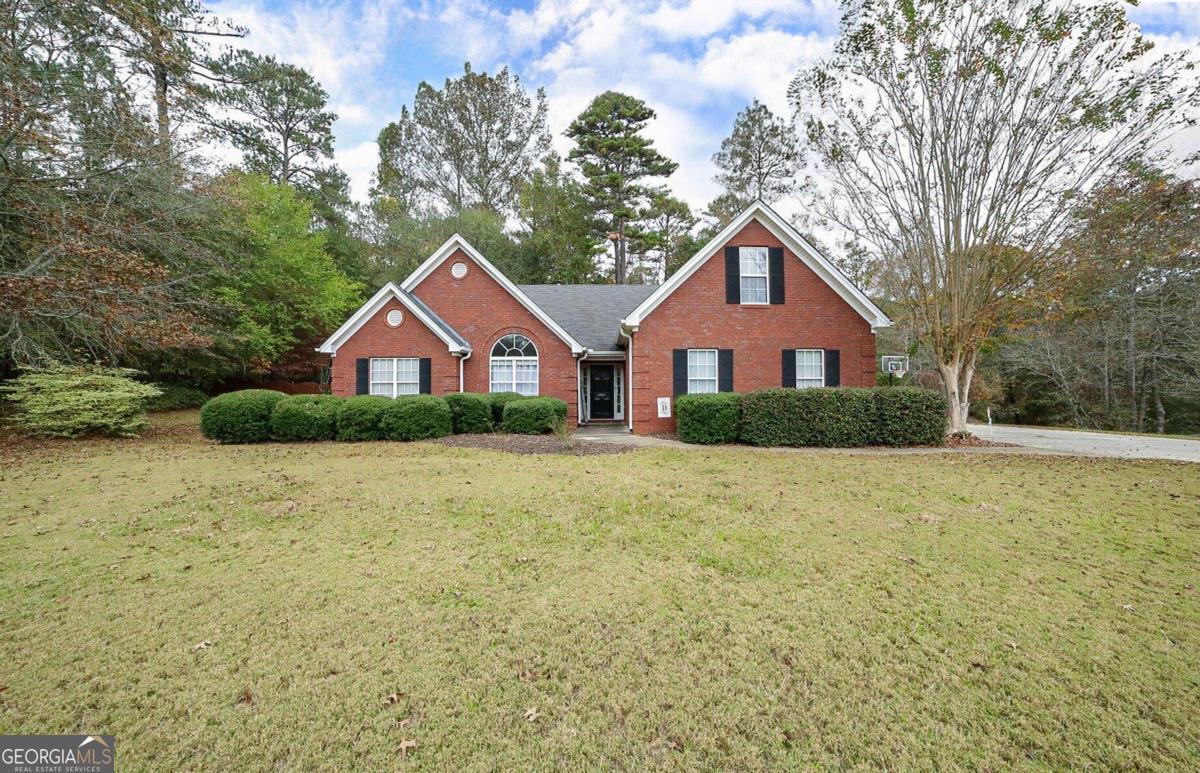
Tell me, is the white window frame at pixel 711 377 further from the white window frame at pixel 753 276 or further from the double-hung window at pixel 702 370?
the white window frame at pixel 753 276

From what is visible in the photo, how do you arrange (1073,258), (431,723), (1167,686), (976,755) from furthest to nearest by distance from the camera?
(1073,258), (1167,686), (431,723), (976,755)

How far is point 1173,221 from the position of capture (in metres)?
12.6

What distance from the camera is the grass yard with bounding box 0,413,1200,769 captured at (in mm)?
2480

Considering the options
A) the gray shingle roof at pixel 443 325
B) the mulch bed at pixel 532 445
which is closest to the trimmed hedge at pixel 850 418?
the mulch bed at pixel 532 445

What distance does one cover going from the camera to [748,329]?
1476 centimetres

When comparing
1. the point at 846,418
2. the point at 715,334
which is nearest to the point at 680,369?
the point at 715,334

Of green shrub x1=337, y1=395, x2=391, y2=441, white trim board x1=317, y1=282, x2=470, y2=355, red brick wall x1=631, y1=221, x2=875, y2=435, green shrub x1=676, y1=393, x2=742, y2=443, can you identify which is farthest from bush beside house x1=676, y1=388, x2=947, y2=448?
green shrub x1=337, y1=395, x2=391, y2=441

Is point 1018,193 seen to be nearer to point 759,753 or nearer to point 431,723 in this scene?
point 759,753

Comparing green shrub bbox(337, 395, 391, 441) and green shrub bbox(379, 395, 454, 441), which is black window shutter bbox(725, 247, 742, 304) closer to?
green shrub bbox(379, 395, 454, 441)

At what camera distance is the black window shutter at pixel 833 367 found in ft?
48.2

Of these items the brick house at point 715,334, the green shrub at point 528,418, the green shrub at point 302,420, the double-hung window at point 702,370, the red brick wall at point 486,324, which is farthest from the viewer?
the red brick wall at point 486,324

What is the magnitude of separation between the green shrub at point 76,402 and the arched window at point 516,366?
976 centimetres

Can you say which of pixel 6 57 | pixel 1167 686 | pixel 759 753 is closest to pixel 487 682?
pixel 759 753

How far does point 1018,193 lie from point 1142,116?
2.56 meters
